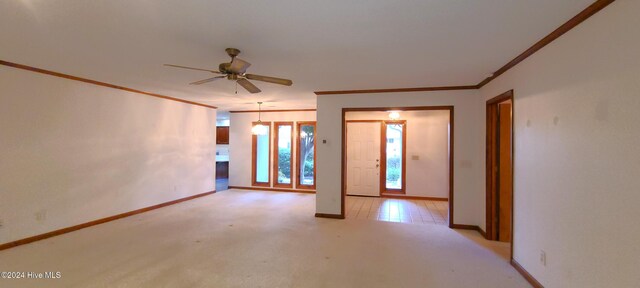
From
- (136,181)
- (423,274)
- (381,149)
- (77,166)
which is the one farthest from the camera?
(381,149)

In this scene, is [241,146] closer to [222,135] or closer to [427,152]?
[222,135]

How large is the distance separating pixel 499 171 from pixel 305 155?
189 inches

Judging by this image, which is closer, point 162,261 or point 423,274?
point 423,274

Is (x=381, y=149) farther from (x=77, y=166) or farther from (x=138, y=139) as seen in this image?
(x=77, y=166)

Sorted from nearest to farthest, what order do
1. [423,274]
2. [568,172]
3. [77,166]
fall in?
[568,172] < [423,274] < [77,166]

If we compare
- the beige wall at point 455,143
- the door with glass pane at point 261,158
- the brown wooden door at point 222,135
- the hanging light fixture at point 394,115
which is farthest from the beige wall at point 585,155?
the brown wooden door at point 222,135

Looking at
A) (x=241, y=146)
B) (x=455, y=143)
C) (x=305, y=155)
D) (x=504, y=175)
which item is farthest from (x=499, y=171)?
(x=241, y=146)

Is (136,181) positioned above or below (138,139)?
below

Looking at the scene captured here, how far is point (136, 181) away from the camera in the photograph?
204 inches

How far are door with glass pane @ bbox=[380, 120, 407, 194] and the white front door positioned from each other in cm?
21

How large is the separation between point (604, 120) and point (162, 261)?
4.08 metres

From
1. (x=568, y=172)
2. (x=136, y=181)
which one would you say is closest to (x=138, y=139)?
(x=136, y=181)

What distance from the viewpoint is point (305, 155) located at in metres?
7.76

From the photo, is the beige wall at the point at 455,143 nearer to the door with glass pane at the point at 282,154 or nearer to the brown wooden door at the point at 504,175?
the brown wooden door at the point at 504,175
